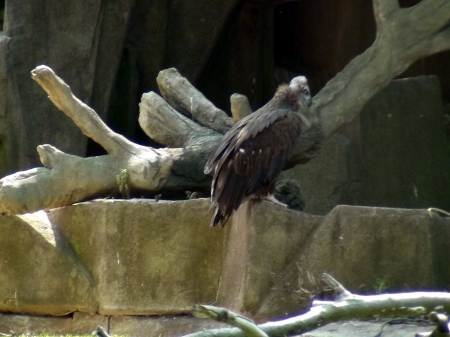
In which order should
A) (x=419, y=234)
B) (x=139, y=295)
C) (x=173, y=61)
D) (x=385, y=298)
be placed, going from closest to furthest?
(x=385, y=298)
(x=419, y=234)
(x=139, y=295)
(x=173, y=61)

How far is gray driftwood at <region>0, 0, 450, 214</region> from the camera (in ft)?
19.5

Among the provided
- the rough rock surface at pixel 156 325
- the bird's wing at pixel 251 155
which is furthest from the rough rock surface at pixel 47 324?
the bird's wing at pixel 251 155

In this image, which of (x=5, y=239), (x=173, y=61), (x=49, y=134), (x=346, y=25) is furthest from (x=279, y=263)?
(x=346, y=25)

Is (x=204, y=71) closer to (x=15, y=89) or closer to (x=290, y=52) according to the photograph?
(x=290, y=52)

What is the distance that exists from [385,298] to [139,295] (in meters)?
2.84

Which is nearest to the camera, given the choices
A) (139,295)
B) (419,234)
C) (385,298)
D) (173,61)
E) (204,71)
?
(385,298)

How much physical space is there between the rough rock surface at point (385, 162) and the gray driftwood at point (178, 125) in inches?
62.5

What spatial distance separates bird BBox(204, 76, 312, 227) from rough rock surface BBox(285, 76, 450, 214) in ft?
8.64

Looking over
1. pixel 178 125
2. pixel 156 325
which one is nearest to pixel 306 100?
pixel 178 125

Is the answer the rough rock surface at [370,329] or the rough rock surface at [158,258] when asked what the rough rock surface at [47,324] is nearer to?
the rough rock surface at [158,258]

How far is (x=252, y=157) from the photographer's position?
5.68 m

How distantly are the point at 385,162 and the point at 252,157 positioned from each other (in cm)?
345

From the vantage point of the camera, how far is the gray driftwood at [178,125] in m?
5.94

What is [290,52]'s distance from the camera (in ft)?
39.8
